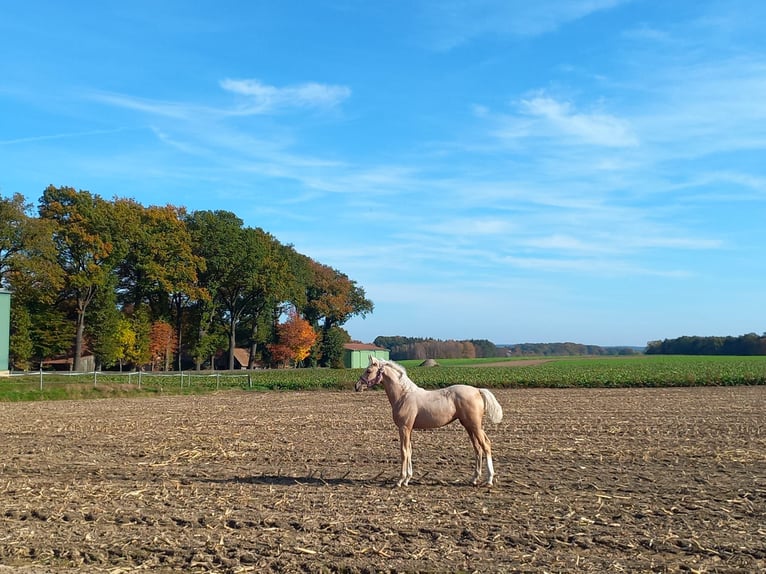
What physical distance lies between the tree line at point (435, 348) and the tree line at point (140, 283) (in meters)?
83.2

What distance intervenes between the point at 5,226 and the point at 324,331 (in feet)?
160

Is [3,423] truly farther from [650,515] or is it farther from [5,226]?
[5,226]

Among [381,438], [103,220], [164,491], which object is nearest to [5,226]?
[103,220]

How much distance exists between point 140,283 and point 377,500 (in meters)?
56.6

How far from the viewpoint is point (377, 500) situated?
10.5 metres

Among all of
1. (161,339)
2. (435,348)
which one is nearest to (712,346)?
(435,348)

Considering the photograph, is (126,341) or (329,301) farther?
(329,301)

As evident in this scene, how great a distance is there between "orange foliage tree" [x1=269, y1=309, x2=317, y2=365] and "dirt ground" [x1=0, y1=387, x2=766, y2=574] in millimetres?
61894

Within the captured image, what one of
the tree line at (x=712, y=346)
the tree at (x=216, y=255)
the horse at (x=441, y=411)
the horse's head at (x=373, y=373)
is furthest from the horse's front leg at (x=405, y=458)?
the tree line at (x=712, y=346)

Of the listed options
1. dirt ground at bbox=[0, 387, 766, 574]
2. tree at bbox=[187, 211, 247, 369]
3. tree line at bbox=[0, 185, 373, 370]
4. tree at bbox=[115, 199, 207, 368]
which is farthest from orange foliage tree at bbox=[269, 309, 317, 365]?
dirt ground at bbox=[0, 387, 766, 574]

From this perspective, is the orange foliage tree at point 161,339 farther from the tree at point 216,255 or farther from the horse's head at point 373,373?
the horse's head at point 373,373

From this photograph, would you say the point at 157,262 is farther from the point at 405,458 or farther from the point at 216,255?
the point at 405,458

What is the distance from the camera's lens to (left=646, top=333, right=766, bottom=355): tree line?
13512cm

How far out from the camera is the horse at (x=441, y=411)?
11.7 metres
